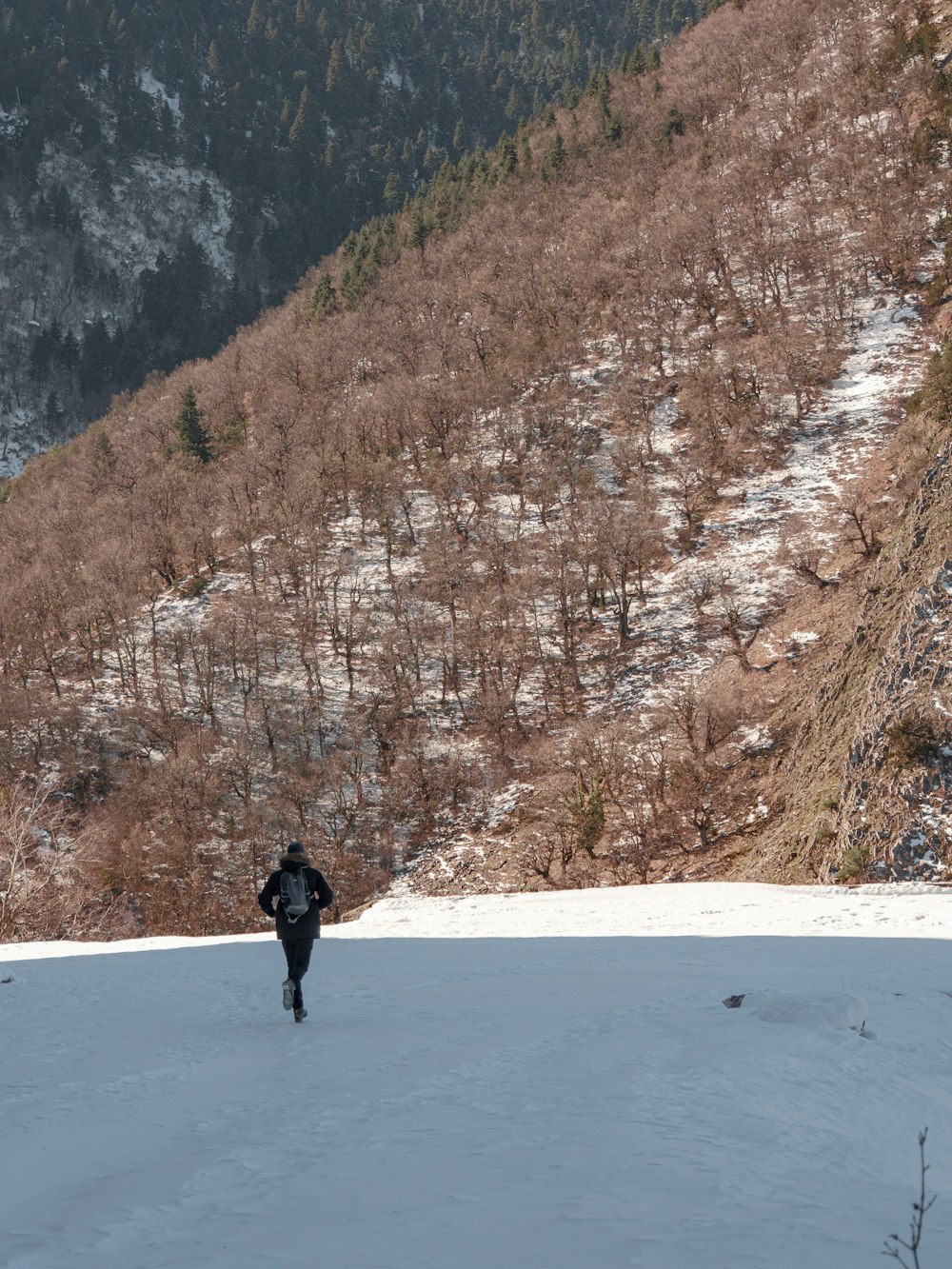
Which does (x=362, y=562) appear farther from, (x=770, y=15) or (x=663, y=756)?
(x=770, y=15)

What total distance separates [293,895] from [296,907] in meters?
0.12

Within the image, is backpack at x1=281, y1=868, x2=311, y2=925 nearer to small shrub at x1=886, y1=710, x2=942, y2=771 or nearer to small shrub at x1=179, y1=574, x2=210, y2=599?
small shrub at x1=886, y1=710, x2=942, y2=771

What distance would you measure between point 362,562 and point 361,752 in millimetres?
16715

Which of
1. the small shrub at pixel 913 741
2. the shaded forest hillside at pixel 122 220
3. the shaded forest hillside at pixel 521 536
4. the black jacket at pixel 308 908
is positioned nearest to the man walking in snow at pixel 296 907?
the black jacket at pixel 308 908

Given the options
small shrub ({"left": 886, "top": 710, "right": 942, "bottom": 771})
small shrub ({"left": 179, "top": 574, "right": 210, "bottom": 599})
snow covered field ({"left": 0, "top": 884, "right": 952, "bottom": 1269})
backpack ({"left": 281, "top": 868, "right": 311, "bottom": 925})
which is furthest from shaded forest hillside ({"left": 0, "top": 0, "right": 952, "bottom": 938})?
backpack ({"left": 281, "top": 868, "right": 311, "bottom": 925})

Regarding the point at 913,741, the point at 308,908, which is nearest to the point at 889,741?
the point at 913,741

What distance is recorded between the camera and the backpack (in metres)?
8.91

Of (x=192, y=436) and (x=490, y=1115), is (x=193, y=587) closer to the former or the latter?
(x=192, y=436)

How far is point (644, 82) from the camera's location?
108188mm

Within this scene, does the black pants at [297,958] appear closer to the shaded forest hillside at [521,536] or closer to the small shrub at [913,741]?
the shaded forest hillside at [521,536]

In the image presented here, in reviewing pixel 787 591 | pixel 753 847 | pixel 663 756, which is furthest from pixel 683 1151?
pixel 787 591

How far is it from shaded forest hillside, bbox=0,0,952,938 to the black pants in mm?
15326

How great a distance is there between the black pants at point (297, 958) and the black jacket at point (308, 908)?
56 millimetres

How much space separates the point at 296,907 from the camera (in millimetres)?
8898
